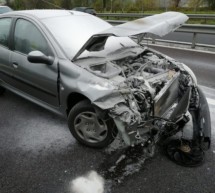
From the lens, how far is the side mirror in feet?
11.8

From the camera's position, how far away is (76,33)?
4.07 m

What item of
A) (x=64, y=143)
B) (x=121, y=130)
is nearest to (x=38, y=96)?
(x=64, y=143)

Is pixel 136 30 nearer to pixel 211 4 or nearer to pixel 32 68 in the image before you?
pixel 32 68

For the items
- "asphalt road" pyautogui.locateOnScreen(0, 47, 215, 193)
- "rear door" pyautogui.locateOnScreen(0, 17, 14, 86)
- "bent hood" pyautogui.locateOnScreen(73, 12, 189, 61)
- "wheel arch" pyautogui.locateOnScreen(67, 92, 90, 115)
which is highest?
"bent hood" pyautogui.locateOnScreen(73, 12, 189, 61)

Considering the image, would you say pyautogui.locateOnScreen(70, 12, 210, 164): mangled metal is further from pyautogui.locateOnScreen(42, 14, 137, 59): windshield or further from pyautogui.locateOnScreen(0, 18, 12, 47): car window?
pyautogui.locateOnScreen(0, 18, 12, 47): car window

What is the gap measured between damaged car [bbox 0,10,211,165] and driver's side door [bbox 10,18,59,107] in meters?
0.01

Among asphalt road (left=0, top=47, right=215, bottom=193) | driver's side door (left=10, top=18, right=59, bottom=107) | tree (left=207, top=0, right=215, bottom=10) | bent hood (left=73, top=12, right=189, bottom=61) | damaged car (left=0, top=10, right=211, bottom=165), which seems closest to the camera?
asphalt road (left=0, top=47, right=215, bottom=193)

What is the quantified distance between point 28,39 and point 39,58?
685 mm

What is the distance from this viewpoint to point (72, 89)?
138 inches

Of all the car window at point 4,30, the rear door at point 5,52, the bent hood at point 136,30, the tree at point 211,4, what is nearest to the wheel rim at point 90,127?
the bent hood at point 136,30

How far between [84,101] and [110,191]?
1149 mm

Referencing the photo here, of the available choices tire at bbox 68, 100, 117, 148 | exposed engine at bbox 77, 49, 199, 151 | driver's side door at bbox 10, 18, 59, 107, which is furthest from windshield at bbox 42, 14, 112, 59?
tire at bbox 68, 100, 117, 148

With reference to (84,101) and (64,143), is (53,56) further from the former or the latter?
(64,143)

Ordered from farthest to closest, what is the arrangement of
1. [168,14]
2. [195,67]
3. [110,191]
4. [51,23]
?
[195,67], [168,14], [51,23], [110,191]
